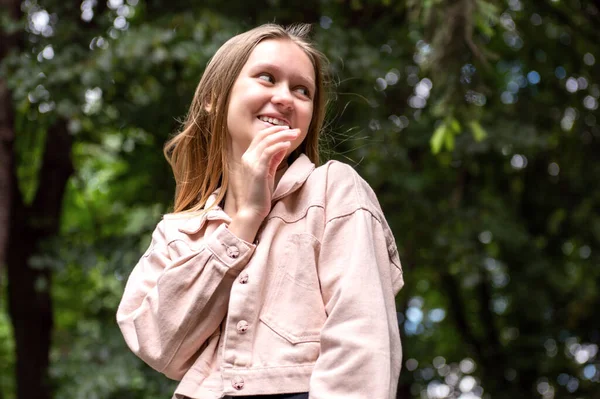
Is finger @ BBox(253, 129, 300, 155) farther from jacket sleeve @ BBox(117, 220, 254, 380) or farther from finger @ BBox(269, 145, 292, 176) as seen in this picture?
jacket sleeve @ BBox(117, 220, 254, 380)

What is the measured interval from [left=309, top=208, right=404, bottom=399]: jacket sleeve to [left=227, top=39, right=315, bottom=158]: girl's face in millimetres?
340

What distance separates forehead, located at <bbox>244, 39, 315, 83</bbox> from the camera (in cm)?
210

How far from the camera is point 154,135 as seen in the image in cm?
738

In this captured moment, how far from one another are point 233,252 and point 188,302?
15 centimetres

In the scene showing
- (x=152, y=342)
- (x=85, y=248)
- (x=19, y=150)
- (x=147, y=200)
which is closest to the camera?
(x=152, y=342)

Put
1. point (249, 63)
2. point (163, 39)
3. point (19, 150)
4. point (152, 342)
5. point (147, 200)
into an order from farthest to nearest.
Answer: point (19, 150), point (147, 200), point (163, 39), point (249, 63), point (152, 342)

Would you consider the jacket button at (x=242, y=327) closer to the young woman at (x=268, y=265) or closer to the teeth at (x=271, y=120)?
the young woman at (x=268, y=265)

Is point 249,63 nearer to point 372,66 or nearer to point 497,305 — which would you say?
point 372,66

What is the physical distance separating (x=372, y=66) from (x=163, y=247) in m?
4.74

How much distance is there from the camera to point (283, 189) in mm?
2033

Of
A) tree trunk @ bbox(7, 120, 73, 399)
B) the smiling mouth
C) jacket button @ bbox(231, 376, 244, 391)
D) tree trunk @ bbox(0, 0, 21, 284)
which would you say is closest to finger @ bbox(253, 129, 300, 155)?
the smiling mouth

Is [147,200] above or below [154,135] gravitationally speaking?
below

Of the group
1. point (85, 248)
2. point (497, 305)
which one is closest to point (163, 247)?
point (85, 248)

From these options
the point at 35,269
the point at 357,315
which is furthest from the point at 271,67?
the point at 35,269
